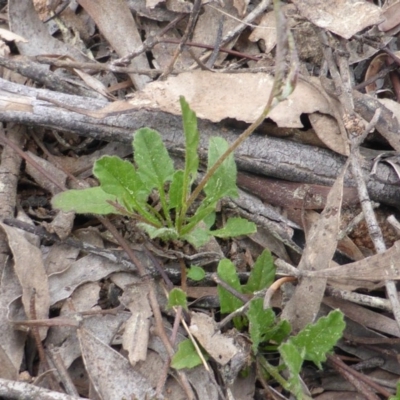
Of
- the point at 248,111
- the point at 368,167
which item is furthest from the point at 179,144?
the point at 368,167

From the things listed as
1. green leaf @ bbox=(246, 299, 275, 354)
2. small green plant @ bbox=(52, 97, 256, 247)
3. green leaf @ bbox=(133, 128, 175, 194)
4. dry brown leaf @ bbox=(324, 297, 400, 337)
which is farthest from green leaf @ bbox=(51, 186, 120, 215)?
dry brown leaf @ bbox=(324, 297, 400, 337)

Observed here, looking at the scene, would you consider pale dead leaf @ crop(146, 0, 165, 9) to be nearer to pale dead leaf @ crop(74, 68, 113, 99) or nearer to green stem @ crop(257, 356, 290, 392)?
pale dead leaf @ crop(74, 68, 113, 99)

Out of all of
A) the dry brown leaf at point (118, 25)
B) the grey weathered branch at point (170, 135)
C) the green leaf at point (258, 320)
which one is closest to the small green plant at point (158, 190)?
the grey weathered branch at point (170, 135)

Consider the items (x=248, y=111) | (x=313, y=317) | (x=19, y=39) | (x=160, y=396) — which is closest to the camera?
(x=160, y=396)

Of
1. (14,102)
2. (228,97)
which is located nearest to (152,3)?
(228,97)

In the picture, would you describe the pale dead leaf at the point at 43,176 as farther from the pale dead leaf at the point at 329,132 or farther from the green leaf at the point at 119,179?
the pale dead leaf at the point at 329,132

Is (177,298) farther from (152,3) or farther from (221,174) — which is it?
(152,3)

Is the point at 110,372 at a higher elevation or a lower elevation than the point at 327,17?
lower

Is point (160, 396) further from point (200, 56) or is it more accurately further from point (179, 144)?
point (200, 56)
